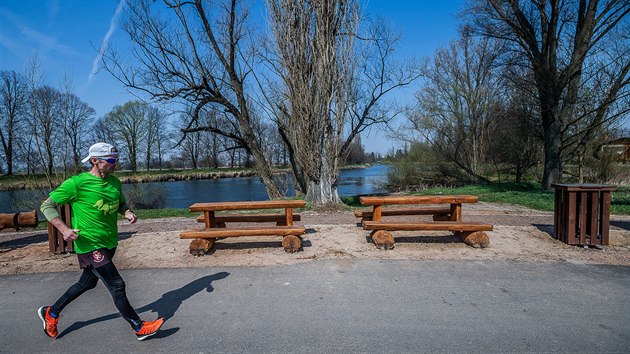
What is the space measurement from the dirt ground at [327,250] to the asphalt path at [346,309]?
32 cm

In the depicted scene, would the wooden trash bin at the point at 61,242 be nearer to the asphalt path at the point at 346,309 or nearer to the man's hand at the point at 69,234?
the asphalt path at the point at 346,309

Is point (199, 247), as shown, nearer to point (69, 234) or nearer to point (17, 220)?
point (69, 234)

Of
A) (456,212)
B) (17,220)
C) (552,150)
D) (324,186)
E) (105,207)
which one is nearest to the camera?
(105,207)

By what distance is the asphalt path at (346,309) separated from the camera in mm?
3024

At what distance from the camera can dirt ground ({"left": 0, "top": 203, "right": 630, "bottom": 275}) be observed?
529cm

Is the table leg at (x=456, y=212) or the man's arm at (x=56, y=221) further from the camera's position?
the table leg at (x=456, y=212)

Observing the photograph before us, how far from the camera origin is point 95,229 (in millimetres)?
3170

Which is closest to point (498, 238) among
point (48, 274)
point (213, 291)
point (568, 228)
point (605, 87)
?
point (568, 228)

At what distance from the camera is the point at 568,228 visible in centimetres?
579

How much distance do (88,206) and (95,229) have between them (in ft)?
0.69

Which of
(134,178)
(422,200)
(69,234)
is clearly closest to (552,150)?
(422,200)

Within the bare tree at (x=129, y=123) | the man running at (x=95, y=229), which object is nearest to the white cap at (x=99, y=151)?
the man running at (x=95, y=229)

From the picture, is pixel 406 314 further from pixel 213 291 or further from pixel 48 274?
pixel 48 274

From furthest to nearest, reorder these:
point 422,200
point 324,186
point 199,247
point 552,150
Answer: point 552,150 < point 324,186 < point 422,200 < point 199,247
